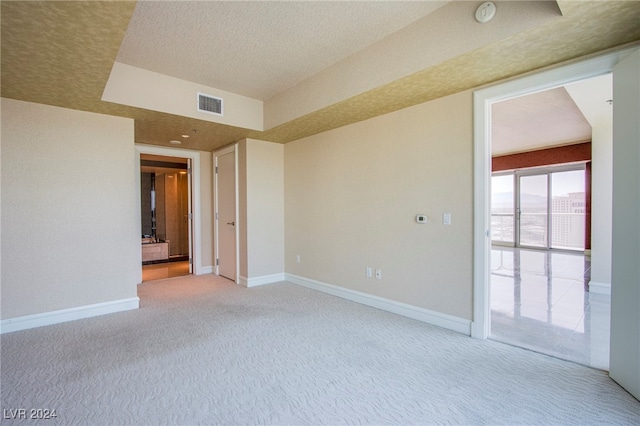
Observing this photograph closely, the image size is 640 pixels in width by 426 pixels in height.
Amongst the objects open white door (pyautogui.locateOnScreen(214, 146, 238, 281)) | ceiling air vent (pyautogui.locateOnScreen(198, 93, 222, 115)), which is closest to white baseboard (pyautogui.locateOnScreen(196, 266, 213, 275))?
open white door (pyautogui.locateOnScreen(214, 146, 238, 281))

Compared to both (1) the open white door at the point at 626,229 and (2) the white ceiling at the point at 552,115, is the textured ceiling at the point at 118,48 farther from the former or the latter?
(2) the white ceiling at the point at 552,115

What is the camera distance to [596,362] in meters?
2.36

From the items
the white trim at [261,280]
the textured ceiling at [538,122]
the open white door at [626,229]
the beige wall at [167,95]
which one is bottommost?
the white trim at [261,280]

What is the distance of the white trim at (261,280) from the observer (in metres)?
4.82

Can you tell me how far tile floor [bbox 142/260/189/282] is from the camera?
5664 mm

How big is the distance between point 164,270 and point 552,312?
665 centimetres

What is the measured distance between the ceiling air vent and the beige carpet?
260cm

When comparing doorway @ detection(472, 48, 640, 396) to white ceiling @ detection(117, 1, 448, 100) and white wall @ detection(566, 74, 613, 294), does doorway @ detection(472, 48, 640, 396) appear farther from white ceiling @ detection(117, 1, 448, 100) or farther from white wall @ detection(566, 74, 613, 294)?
white wall @ detection(566, 74, 613, 294)

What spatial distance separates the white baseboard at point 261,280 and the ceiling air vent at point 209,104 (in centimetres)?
260

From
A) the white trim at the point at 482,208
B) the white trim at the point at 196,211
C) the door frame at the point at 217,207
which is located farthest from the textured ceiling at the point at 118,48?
the white trim at the point at 196,211

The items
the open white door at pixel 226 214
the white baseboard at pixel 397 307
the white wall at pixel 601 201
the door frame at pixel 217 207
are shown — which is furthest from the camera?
the open white door at pixel 226 214

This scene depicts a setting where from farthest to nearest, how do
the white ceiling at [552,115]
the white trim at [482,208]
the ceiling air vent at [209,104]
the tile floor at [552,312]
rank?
the ceiling air vent at [209,104], the white ceiling at [552,115], the white trim at [482,208], the tile floor at [552,312]

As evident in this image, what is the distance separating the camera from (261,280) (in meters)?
4.96

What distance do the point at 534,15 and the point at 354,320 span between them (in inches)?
120
